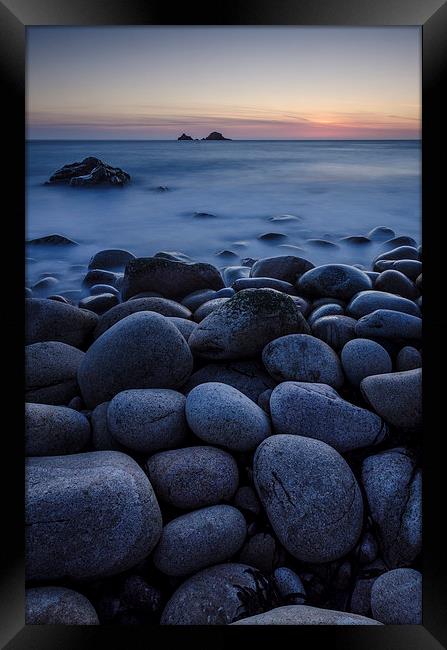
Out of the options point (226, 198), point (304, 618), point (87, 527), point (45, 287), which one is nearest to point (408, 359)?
point (304, 618)

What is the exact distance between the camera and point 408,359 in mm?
2482

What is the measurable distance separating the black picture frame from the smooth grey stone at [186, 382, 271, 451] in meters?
0.65

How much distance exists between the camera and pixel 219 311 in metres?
2.62

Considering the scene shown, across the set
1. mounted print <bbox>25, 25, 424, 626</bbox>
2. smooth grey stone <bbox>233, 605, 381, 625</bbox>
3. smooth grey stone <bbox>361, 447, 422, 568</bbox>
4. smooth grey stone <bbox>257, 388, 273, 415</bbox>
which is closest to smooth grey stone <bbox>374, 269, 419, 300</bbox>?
mounted print <bbox>25, 25, 424, 626</bbox>

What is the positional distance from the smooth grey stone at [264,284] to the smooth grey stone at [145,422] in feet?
4.14

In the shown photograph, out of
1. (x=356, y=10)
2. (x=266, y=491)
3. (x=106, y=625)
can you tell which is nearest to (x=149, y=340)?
(x=266, y=491)

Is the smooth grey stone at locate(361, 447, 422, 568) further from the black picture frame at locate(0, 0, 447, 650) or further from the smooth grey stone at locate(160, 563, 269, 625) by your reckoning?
the smooth grey stone at locate(160, 563, 269, 625)

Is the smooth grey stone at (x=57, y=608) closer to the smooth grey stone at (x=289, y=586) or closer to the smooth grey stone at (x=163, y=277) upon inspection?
the smooth grey stone at (x=289, y=586)

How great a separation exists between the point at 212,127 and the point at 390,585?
2338 mm

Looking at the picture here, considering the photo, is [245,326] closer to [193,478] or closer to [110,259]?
[193,478]

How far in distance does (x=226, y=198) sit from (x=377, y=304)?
117cm

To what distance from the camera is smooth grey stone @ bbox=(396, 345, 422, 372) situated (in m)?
2.47
